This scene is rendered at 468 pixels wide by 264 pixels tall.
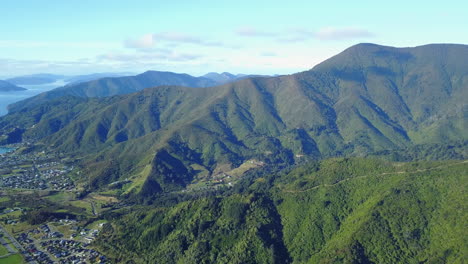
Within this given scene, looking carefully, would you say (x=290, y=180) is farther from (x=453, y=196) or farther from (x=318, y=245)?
(x=453, y=196)

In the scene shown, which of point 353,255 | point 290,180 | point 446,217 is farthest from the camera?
point 290,180

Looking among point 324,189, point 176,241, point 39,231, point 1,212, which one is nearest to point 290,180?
point 324,189

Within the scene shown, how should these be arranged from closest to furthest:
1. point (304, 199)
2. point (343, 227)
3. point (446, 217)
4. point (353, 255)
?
point (353, 255), point (446, 217), point (343, 227), point (304, 199)

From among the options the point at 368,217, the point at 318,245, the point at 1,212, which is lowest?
the point at 1,212

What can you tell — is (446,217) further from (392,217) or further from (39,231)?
(39,231)

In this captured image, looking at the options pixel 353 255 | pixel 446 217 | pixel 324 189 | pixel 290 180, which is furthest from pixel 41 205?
pixel 446 217

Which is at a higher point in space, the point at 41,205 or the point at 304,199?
the point at 304,199

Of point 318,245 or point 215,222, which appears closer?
point 318,245

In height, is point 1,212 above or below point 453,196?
below

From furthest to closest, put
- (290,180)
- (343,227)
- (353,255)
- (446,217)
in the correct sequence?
(290,180) < (343,227) < (446,217) < (353,255)

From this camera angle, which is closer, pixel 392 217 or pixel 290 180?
pixel 392 217
